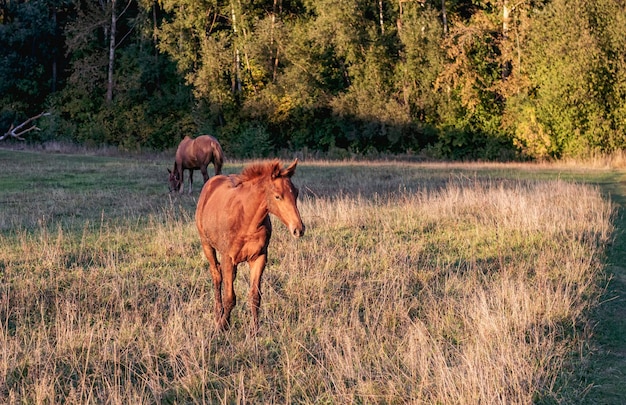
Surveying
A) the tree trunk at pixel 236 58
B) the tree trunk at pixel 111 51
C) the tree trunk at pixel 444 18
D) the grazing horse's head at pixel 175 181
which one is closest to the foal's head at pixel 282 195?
the grazing horse's head at pixel 175 181

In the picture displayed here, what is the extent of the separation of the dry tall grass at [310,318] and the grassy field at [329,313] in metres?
0.03

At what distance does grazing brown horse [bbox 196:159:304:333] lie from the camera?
21.2 ft

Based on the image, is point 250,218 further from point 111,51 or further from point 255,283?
point 111,51

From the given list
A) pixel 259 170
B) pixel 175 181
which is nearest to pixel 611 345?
pixel 259 170

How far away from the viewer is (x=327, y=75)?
45688mm

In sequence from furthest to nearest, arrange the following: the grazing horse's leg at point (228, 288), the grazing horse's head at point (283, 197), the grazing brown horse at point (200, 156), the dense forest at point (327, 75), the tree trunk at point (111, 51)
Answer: the tree trunk at point (111, 51) → the dense forest at point (327, 75) → the grazing brown horse at point (200, 156) → the grazing horse's leg at point (228, 288) → the grazing horse's head at point (283, 197)

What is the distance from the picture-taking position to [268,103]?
45.2m

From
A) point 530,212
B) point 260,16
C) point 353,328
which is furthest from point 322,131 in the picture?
point 353,328

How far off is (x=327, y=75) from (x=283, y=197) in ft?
132

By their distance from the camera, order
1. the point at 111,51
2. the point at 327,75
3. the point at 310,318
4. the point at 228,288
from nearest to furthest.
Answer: the point at 228,288, the point at 310,318, the point at 327,75, the point at 111,51

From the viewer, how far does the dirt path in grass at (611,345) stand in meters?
5.99

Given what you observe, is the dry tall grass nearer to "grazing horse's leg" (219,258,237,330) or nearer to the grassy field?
the grassy field

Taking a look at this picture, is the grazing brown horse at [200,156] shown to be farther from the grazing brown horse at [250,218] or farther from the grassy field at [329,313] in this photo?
the grazing brown horse at [250,218]

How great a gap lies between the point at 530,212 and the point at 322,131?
105 ft
